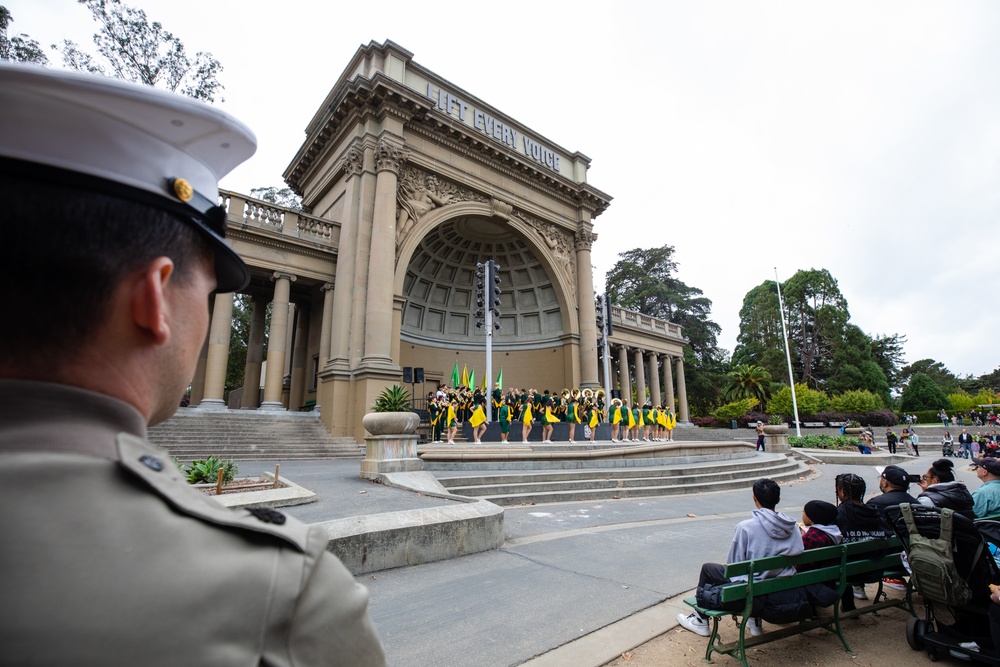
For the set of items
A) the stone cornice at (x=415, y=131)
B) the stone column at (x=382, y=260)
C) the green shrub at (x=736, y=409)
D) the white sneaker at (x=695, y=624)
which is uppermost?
the stone cornice at (x=415, y=131)

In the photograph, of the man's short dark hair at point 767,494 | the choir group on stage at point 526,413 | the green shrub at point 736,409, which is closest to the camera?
the man's short dark hair at point 767,494

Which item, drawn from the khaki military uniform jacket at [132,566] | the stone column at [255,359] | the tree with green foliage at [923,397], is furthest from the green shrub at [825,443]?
the khaki military uniform jacket at [132,566]

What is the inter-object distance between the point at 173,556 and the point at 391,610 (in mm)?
4001

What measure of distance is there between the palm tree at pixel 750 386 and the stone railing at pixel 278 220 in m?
34.8

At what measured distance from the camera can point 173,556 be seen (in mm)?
696

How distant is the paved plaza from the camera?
11.7 ft

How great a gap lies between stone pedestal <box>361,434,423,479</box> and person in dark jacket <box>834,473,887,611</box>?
23.7ft

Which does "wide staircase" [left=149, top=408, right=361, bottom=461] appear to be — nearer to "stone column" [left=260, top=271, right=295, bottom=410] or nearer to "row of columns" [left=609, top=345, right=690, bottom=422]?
"stone column" [left=260, top=271, right=295, bottom=410]

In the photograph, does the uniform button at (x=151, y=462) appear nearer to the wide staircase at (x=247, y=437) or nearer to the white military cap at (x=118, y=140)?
the white military cap at (x=118, y=140)

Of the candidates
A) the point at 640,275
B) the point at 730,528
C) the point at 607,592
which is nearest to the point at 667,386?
the point at 640,275

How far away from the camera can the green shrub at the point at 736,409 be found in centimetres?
3900

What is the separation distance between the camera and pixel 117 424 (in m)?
0.85

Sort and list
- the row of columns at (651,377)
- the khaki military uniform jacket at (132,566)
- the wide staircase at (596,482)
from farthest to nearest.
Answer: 1. the row of columns at (651,377)
2. the wide staircase at (596,482)
3. the khaki military uniform jacket at (132,566)

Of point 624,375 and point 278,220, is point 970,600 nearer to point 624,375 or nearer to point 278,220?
point 278,220
